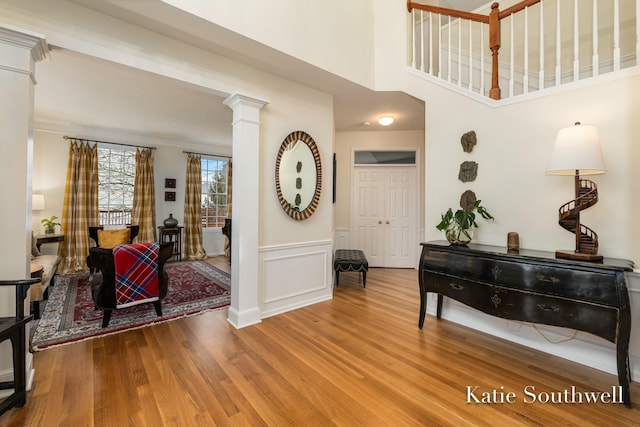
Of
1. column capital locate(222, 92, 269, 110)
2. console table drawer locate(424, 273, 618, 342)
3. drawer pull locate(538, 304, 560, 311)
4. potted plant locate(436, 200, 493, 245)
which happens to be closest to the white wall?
column capital locate(222, 92, 269, 110)

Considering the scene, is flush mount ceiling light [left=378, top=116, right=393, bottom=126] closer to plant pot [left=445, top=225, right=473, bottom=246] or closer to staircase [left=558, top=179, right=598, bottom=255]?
plant pot [left=445, top=225, right=473, bottom=246]

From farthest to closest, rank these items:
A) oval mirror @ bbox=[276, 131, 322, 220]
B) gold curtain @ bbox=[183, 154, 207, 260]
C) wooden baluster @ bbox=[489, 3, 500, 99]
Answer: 1. gold curtain @ bbox=[183, 154, 207, 260]
2. oval mirror @ bbox=[276, 131, 322, 220]
3. wooden baluster @ bbox=[489, 3, 500, 99]

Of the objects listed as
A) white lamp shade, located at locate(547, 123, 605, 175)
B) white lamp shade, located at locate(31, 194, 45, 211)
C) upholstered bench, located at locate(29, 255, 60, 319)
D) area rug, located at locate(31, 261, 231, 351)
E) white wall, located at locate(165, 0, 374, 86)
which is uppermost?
white wall, located at locate(165, 0, 374, 86)

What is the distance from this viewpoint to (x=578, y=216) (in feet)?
6.59

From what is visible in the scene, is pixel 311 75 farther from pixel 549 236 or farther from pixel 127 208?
pixel 127 208

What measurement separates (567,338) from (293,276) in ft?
8.35

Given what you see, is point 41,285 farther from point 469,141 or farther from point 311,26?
point 469,141

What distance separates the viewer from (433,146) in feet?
10.2

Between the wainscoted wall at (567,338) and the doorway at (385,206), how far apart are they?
97.1 inches

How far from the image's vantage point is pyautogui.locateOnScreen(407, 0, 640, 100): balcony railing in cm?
268

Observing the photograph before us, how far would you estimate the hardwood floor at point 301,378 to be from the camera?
61.0 inches

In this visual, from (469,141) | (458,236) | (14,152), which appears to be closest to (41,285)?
(14,152)

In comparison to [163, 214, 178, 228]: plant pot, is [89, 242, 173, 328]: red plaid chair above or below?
below

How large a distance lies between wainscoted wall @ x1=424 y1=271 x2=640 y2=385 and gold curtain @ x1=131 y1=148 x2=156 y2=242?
221 inches
